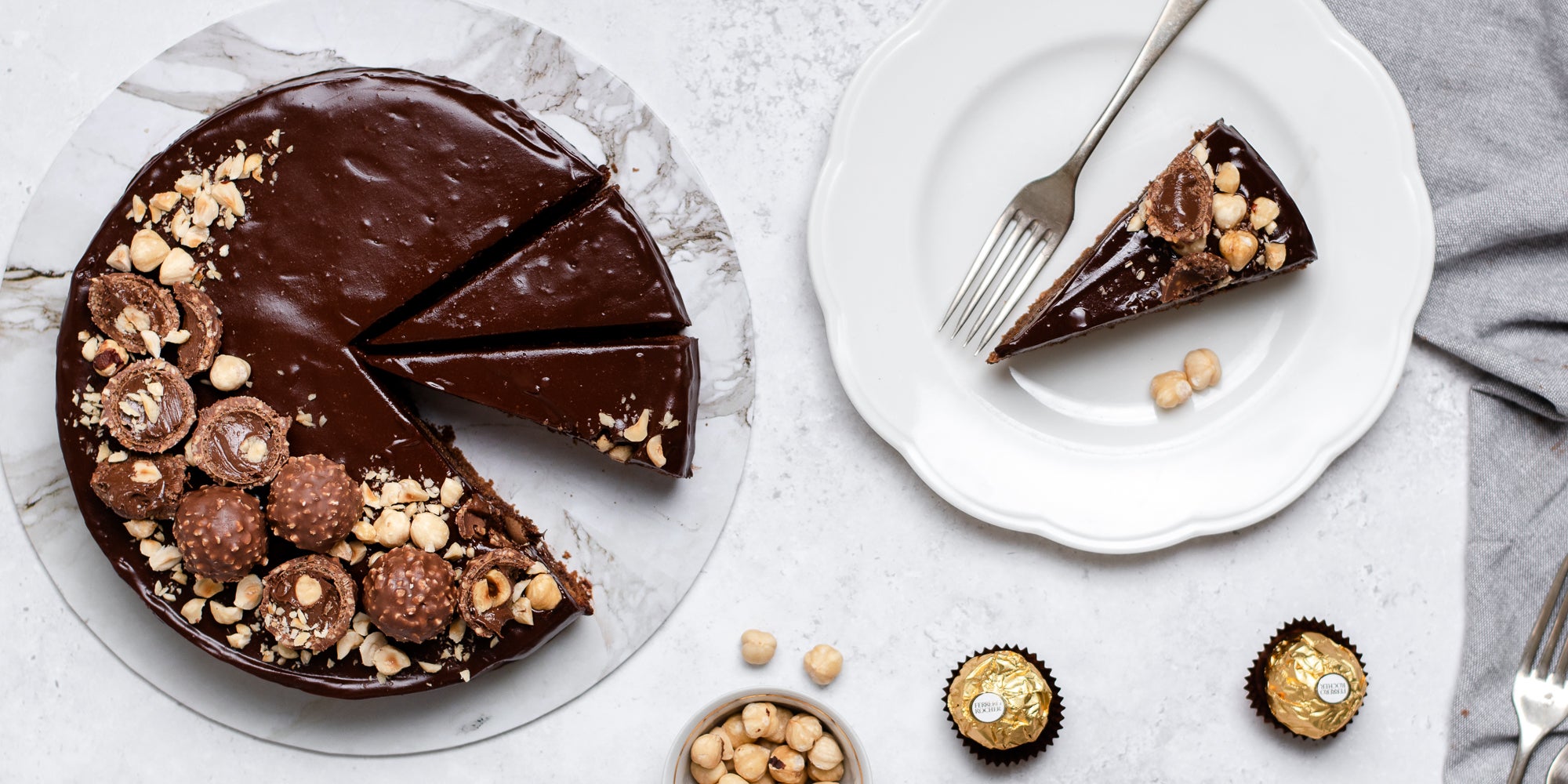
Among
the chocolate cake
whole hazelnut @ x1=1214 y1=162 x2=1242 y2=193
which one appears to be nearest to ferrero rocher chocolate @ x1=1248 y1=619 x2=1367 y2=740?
whole hazelnut @ x1=1214 y1=162 x2=1242 y2=193

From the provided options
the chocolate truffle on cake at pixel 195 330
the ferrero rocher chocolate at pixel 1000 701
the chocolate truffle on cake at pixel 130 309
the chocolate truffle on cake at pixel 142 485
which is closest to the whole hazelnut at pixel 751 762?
the ferrero rocher chocolate at pixel 1000 701

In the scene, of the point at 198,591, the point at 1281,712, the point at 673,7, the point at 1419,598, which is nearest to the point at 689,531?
the point at 198,591

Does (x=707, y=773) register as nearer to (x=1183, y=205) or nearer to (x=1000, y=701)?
(x=1000, y=701)

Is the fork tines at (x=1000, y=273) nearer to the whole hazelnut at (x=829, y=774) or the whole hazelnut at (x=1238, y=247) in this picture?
the whole hazelnut at (x=1238, y=247)

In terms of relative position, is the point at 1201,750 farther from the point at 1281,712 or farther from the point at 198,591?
the point at 198,591

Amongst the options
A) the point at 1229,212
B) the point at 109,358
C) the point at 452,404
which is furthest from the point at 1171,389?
the point at 109,358

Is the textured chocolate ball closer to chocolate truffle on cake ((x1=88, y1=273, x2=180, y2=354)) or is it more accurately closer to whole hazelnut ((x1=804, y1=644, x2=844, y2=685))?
chocolate truffle on cake ((x1=88, y1=273, x2=180, y2=354))
